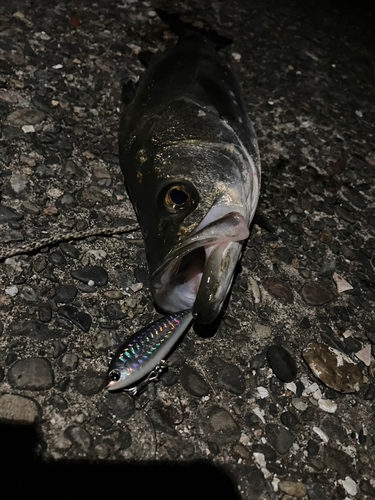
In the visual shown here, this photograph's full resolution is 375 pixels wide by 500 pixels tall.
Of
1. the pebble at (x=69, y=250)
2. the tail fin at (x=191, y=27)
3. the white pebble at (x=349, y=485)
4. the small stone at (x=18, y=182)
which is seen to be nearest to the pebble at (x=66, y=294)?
the pebble at (x=69, y=250)

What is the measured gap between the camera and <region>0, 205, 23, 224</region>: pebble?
269 cm

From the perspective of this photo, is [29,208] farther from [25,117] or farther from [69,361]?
[69,361]

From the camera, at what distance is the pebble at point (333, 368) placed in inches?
98.7

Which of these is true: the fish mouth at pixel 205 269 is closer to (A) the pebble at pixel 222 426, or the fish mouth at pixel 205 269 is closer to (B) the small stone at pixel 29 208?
(A) the pebble at pixel 222 426

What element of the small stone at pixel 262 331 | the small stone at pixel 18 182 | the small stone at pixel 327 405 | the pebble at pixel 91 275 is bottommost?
the small stone at pixel 327 405

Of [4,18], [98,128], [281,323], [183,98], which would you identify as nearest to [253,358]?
[281,323]

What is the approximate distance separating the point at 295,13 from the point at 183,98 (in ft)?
13.1

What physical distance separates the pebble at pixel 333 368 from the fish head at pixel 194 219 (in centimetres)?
87

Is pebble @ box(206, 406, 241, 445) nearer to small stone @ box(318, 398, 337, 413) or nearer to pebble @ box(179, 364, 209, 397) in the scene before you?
pebble @ box(179, 364, 209, 397)

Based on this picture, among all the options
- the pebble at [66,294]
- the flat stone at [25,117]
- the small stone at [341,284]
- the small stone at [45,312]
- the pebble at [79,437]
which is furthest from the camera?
the flat stone at [25,117]

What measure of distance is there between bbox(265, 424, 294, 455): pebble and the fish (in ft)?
2.36

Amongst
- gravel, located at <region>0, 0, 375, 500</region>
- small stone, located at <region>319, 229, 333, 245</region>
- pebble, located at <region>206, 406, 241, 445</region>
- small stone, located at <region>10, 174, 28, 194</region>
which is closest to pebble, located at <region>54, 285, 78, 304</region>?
gravel, located at <region>0, 0, 375, 500</region>

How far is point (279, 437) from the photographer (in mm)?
2230

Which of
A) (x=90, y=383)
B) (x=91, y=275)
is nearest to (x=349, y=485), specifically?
(x=90, y=383)
